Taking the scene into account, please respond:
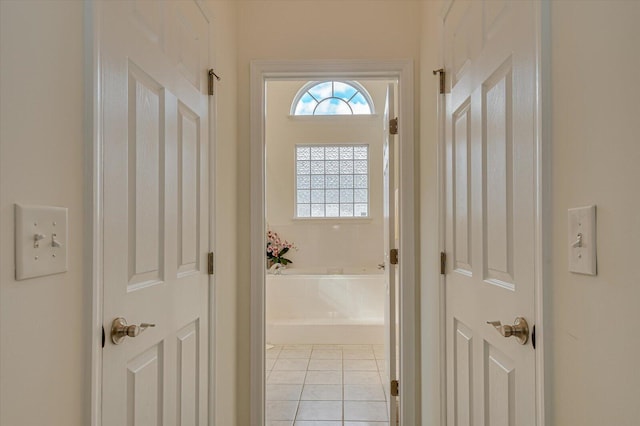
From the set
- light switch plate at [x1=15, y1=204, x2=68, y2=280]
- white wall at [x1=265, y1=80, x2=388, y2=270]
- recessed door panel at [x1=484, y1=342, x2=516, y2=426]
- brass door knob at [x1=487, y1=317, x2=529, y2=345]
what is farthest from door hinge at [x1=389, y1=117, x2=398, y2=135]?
white wall at [x1=265, y1=80, x2=388, y2=270]

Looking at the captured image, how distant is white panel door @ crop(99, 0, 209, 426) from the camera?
3.19 ft

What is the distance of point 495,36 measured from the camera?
3.79ft

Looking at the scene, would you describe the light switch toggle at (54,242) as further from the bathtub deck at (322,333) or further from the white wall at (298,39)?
the bathtub deck at (322,333)

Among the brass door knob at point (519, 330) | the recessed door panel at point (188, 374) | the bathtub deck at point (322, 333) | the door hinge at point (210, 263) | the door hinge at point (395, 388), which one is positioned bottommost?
the bathtub deck at point (322, 333)

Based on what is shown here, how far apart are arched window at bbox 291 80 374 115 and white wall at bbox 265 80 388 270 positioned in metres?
0.08

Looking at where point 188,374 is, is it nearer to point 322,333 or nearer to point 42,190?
point 42,190

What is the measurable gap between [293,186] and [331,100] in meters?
1.21

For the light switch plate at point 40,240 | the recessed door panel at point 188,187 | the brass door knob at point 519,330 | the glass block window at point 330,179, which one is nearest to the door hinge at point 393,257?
the recessed door panel at point 188,187

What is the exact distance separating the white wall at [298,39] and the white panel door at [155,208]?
1.50ft

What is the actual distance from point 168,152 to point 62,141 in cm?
53

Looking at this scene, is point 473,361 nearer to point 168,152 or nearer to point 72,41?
point 168,152

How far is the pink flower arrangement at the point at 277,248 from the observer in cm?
512

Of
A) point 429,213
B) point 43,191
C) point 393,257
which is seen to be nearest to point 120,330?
point 43,191

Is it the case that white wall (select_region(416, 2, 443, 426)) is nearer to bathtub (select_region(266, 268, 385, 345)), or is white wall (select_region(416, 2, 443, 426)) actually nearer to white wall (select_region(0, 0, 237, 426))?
white wall (select_region(0, 0, 237, 426))
